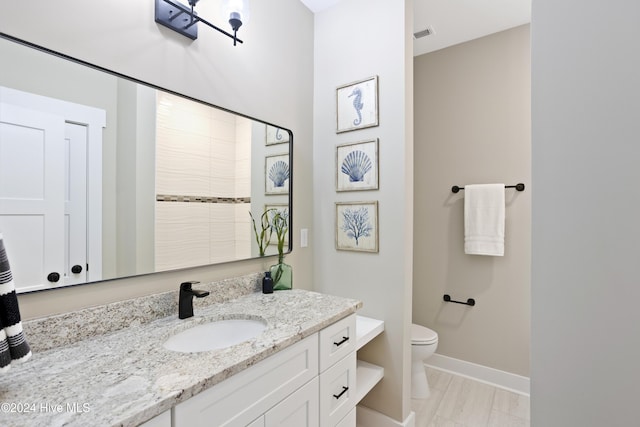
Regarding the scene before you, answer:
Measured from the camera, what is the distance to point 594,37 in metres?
0.49

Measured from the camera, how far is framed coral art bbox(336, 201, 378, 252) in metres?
1.78

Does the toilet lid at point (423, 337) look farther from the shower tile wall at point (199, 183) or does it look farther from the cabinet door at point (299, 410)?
the shower tile wall at point (199, 183)

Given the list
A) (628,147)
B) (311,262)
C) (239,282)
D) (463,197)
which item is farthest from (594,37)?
(463,197)

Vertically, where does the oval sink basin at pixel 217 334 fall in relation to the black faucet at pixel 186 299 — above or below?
below

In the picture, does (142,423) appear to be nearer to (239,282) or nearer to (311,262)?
(239,282)

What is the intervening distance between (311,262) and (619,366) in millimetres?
1656

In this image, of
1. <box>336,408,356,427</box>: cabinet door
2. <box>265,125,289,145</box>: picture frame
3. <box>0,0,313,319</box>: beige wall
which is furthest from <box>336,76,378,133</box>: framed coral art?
<box>336,408,356,427</box>: cabinet door

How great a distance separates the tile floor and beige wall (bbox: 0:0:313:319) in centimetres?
117

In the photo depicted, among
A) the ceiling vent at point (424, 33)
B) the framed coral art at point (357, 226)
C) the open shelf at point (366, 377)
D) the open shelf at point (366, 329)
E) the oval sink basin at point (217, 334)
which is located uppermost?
the ceiling vent at point (424, 33)

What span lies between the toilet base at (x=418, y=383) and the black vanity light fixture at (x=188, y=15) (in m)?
2.36

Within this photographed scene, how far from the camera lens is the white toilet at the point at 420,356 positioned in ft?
6.70

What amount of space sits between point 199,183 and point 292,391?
96 centimetres

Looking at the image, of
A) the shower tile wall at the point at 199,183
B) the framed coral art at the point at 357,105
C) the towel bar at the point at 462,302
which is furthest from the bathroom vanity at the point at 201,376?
the towel bar at the point at 462,302

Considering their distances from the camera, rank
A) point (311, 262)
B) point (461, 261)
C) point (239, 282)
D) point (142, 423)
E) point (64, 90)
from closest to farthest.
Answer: point (142, 423) < point (64, 90) < point (239, 282) < point (311, 262) < point (461, 261)
